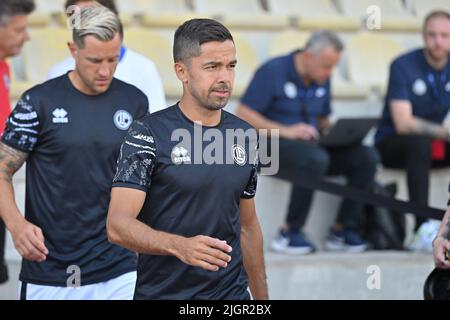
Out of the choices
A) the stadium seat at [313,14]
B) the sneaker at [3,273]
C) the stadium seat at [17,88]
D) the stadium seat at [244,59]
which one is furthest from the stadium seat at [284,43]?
the sneaker at [3,273]

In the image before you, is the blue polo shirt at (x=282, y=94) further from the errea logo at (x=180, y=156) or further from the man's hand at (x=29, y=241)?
the errea logo at (x=180, y=156)

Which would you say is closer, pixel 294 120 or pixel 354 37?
pixel 294 120

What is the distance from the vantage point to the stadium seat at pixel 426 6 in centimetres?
962

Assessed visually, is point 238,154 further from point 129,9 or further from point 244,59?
point 129,9

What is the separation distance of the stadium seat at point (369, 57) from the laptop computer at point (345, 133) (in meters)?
1.55

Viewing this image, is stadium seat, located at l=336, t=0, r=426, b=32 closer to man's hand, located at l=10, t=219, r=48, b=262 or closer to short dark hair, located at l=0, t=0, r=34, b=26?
short dark hair, located at l=0, t=0, r=34, b=26

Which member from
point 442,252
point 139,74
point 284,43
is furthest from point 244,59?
point 442,252

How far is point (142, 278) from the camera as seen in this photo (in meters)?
3.90

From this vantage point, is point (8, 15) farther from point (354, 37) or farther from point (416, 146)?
point (354, 37)

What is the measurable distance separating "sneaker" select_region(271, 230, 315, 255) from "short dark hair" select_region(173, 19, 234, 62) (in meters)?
3.42

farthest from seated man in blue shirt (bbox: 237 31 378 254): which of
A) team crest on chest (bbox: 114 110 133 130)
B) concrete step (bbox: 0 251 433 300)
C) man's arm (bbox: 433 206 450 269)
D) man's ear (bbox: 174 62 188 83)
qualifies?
man's ear (bbox: 174 62 188 83)

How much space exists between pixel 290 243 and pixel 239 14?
2.19 meters

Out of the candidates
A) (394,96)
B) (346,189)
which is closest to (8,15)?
(346,189)
